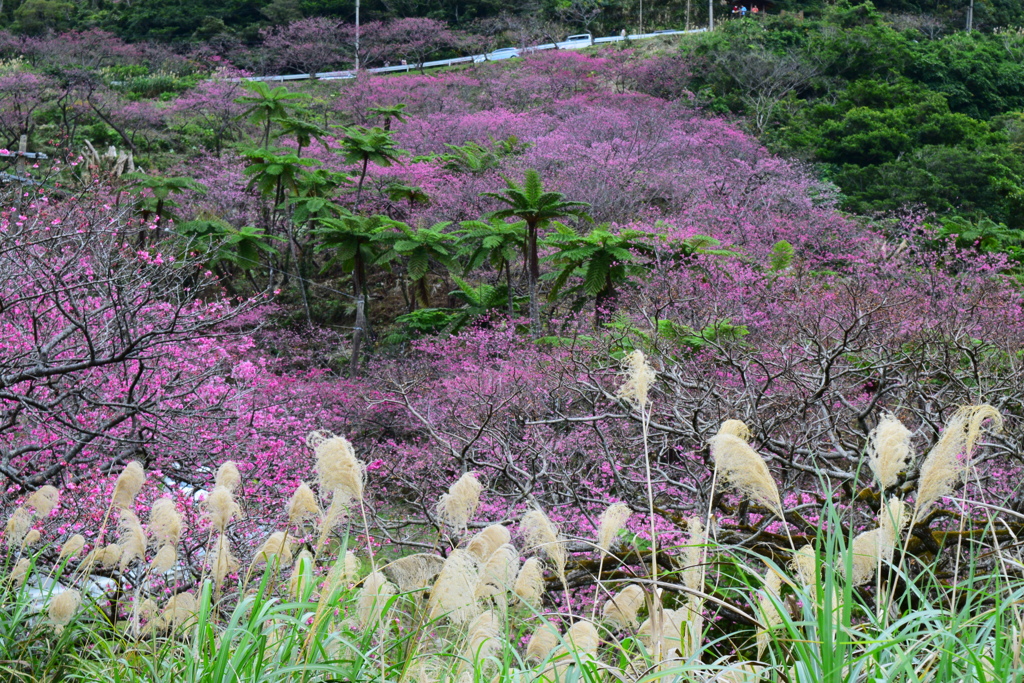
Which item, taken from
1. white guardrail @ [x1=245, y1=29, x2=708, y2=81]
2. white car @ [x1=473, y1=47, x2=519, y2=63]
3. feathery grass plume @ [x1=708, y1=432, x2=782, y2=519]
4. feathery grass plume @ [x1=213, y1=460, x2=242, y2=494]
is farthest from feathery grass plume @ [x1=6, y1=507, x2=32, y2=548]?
white car @ [x1=473, y1=47, x2=519, y2=63]

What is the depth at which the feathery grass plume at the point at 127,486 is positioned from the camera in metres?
2.38

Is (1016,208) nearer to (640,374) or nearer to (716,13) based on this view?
(640,374)

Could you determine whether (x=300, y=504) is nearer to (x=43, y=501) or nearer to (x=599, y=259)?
(x=43, y=501)

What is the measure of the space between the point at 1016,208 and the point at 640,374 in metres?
18.7

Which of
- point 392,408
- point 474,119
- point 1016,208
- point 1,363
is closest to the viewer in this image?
point 1,363

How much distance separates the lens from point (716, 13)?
1389 inches

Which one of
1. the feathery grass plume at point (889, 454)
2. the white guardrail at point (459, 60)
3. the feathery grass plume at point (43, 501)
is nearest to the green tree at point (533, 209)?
the feathery grass plume at point (43, 501)

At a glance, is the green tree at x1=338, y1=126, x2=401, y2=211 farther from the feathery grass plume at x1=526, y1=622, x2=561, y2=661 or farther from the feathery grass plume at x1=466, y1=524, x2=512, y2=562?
the feathery grass plume at x1=526, y1=622, x2=561, y2=661

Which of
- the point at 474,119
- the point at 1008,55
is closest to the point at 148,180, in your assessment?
the point at 474,119

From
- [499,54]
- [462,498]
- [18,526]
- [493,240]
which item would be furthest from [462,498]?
[499,54]

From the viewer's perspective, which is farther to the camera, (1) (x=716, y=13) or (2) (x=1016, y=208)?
(1) (x=716, y=13)

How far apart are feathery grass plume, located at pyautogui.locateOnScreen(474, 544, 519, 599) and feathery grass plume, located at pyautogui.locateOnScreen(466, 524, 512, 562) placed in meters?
0.03

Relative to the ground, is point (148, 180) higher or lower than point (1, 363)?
lower

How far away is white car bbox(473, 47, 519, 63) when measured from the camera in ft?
106
